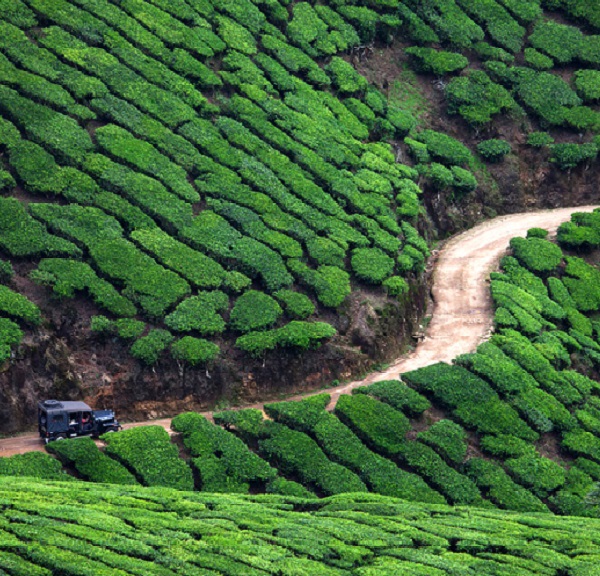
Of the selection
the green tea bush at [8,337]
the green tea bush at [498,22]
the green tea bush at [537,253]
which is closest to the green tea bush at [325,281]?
the green tea bush at [537,253]

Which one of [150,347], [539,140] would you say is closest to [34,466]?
[150,347]

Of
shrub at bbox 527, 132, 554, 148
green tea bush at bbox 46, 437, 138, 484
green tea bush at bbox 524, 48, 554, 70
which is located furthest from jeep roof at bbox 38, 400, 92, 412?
green tea bush at bbox 524, 48, 554, 70

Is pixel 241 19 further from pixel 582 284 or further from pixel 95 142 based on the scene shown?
pixel 582 284

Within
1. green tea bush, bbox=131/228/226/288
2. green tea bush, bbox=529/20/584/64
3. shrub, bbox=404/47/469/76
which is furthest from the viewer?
green tea bush, bbox=529/20/584/64

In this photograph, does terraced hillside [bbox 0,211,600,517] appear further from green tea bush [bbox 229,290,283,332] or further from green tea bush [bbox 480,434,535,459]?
green tea bush [bbox 229,290,283,332]

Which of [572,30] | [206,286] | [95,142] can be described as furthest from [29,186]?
[572,30]
